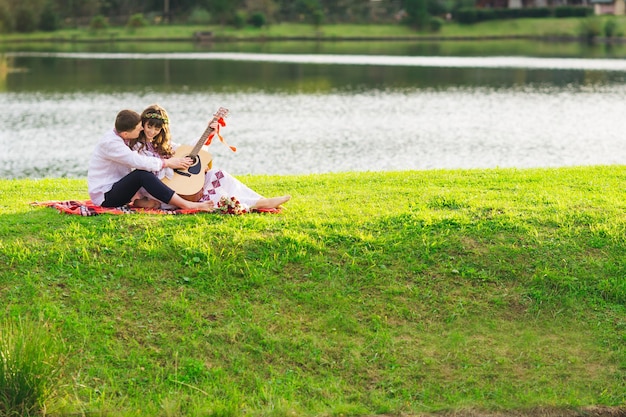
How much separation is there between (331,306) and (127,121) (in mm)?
2895

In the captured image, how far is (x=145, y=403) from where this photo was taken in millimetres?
5855

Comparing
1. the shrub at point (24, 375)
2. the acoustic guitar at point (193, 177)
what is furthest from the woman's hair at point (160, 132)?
the shrub at point (24, 375)

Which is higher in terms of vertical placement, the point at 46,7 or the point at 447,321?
the point at 46,7

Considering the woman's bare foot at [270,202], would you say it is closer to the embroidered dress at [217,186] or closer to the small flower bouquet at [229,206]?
the embroidered dress at [217,186]

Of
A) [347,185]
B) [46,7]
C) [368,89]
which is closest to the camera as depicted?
[347,185]

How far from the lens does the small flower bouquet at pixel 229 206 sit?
8055 millimetres

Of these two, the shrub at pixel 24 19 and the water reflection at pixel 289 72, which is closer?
the water reflection at pixel 289 72

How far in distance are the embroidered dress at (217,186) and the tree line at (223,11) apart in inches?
3259

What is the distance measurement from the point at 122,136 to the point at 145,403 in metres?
3.22

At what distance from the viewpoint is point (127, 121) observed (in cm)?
816

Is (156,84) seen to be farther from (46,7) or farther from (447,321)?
(46,7)

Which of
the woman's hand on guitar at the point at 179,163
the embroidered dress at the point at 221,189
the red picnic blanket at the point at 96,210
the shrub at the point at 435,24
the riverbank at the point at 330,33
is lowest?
the red picnic blanket at the point at 96,210

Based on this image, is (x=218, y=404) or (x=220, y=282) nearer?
(x=218, y=404)

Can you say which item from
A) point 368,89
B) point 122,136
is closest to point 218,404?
point 122,136
